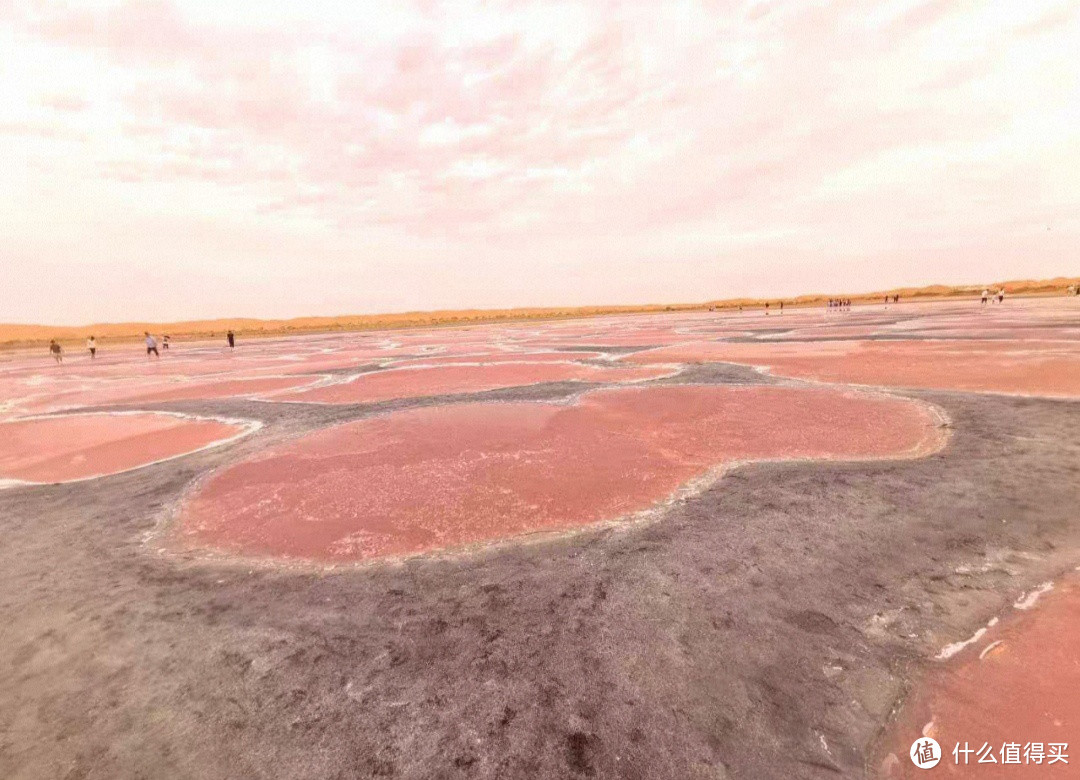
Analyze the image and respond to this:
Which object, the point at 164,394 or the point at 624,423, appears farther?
the point at 164,394

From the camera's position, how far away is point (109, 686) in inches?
150

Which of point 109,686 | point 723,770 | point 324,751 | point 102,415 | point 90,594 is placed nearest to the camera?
point 723,770

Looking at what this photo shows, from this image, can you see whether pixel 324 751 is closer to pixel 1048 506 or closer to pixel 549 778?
pixel 549 778

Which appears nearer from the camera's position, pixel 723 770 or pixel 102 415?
pixel 723 770

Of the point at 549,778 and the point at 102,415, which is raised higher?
the point at 102,415

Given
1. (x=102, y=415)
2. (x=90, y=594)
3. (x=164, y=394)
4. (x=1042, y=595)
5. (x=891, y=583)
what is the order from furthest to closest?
(x=164, y=394) < (x=102, y=415) < (x=90, y=594) < (x=891, y=583) < (x=1042, y=595)

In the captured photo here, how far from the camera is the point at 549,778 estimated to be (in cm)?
286

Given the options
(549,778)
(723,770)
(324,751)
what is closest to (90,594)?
(324,751)

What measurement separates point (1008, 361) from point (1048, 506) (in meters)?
14.6

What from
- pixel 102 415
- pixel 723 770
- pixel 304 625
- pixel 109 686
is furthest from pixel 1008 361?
pixel 102 415

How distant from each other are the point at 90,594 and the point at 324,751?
4037mm

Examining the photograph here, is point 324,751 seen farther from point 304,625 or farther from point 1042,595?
point 1042,595

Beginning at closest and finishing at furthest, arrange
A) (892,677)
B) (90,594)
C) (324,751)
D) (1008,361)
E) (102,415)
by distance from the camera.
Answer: (324,751) → (892,677) → (90,594) → (102,415) → (1008,361)

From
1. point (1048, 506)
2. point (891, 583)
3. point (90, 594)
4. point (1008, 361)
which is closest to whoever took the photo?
point (891, 583)
